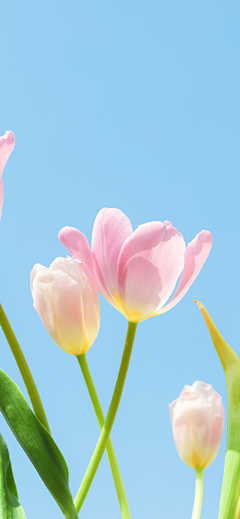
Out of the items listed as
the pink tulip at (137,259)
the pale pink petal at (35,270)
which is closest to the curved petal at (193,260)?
the pink tulip at (137,259)

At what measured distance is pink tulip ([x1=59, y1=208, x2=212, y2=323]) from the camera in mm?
387

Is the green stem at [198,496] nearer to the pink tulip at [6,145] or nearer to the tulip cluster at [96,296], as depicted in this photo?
the tulip cluster at [96,296]

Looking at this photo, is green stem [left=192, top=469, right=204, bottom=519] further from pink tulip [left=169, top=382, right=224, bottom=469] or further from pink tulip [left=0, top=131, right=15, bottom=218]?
pink tulip [left=0, top=131, right=15, bottom=218]

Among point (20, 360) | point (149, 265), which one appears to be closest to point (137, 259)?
point (149, 265)

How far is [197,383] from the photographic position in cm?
50

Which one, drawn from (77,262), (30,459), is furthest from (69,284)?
(30,459)

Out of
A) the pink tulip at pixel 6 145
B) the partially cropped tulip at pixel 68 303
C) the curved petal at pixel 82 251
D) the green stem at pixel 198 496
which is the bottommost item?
the green stem at pixel 198 496

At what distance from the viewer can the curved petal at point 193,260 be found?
0.41 meters

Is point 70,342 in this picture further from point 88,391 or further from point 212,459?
point 212,459

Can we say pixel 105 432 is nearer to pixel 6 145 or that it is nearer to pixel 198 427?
pixel 198 427

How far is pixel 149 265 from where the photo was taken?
39 centimetres

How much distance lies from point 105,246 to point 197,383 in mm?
190

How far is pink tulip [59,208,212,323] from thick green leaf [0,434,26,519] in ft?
0.51

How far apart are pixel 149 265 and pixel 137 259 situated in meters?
0.01
